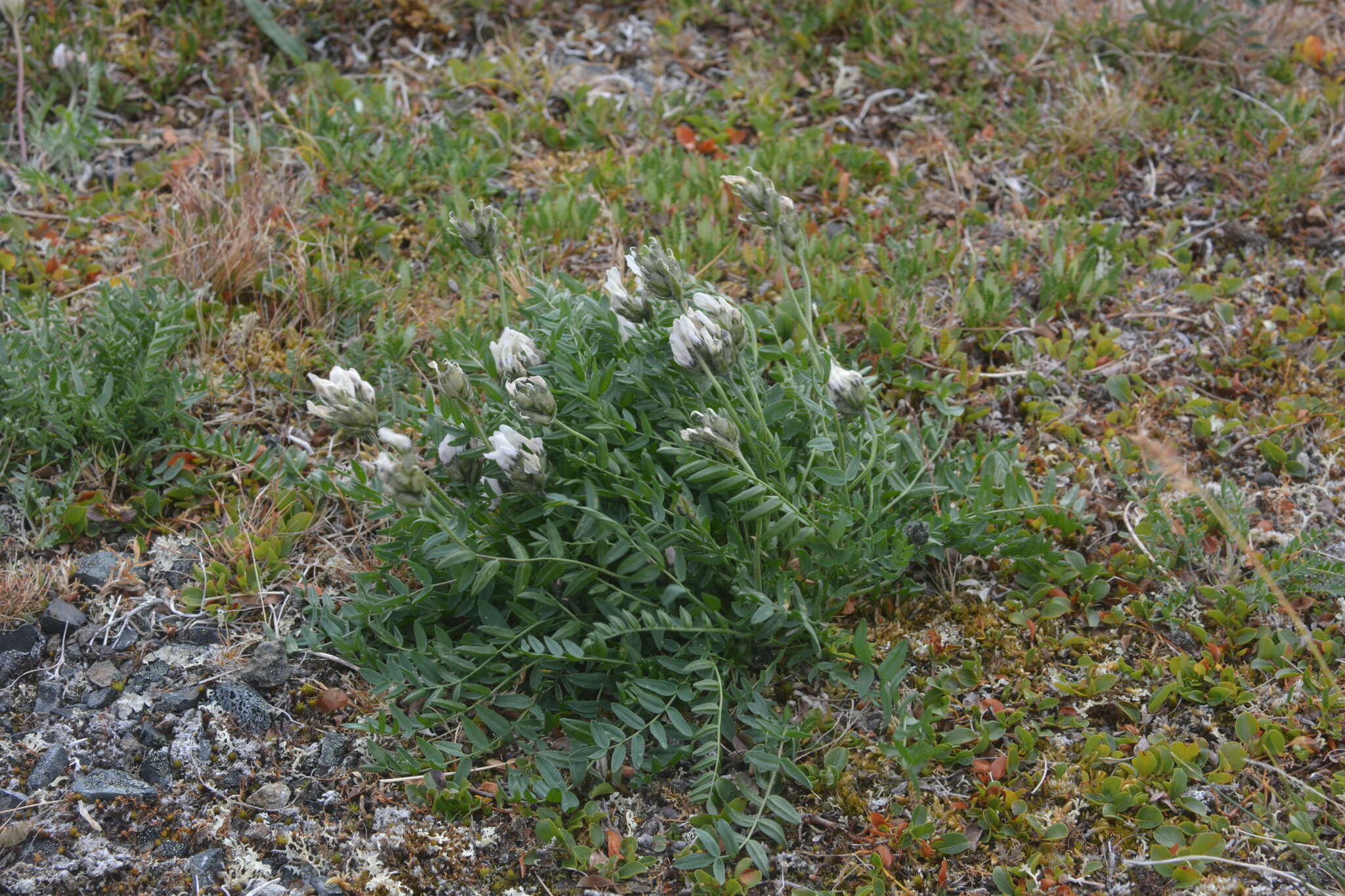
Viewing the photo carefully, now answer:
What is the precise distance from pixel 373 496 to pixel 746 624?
3.23 ft

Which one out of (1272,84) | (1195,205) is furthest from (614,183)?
(1272,84)

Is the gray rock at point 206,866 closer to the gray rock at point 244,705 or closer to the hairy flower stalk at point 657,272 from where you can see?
the gray rock at point 244,705

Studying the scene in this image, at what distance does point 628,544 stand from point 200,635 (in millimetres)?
1243

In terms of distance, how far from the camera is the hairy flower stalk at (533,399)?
2.37 metres

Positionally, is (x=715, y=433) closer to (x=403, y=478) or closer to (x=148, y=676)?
(x=403, y=478)

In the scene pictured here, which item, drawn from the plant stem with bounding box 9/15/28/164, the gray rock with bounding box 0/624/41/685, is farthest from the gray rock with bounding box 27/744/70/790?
the plant stem with bounding box 9/15/28/164

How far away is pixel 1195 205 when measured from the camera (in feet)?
13.9

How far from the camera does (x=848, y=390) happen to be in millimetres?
2488

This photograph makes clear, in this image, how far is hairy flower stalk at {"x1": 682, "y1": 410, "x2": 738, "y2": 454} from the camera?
→ 234 centimetres

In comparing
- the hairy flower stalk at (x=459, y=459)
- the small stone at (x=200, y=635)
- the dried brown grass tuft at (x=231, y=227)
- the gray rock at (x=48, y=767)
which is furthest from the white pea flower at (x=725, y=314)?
the dried brown grass tuft at (x=231, y=227)

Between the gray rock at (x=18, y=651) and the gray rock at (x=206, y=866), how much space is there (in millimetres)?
779

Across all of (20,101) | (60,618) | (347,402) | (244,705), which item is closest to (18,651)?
(60,618)

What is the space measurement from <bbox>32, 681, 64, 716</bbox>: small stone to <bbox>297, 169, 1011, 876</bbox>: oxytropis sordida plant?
68cm

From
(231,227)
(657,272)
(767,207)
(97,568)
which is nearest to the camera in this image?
(657,272)
